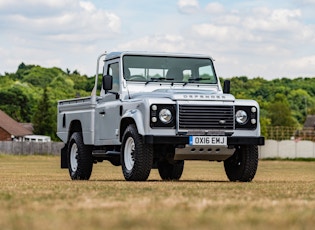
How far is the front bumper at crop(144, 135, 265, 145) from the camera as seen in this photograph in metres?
18.1

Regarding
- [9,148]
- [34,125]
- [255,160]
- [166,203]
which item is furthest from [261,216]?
[34,125]

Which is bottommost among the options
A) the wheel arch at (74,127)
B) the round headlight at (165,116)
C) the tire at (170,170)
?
the tire at (170,170)

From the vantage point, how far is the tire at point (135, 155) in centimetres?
1817

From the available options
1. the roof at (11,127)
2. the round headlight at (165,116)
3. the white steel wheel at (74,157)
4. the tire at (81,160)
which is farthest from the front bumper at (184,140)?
the roof at (11,127)

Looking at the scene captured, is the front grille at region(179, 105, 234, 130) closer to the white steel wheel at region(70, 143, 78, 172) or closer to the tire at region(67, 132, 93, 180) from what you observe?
the tire at region(67, 132, 93, 180)

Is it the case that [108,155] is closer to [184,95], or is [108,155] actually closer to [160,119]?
[160,119]

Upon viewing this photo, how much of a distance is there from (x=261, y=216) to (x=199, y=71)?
12.9 m

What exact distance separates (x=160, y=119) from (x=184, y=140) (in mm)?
602

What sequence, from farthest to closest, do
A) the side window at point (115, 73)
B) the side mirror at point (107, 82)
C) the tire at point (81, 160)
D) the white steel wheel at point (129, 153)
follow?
the tire at point (81, 160), the side window at point (115, 73), the side mirror at point (107, 82), the white steel wheel at point (129, 153)

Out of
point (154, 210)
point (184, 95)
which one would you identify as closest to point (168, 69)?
point (184, 95)

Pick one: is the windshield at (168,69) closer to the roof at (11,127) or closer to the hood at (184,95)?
the hood at (184,95)

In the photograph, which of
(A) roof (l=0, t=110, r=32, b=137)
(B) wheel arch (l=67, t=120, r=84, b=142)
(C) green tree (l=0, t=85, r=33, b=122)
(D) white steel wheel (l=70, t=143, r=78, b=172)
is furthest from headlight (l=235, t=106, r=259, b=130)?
(C) green tree (l=0, t=85, r=33, b=122)

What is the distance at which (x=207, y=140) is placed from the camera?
60.5 feet

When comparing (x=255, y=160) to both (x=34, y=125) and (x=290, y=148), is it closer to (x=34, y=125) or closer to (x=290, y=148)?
(x=290, y=148)
